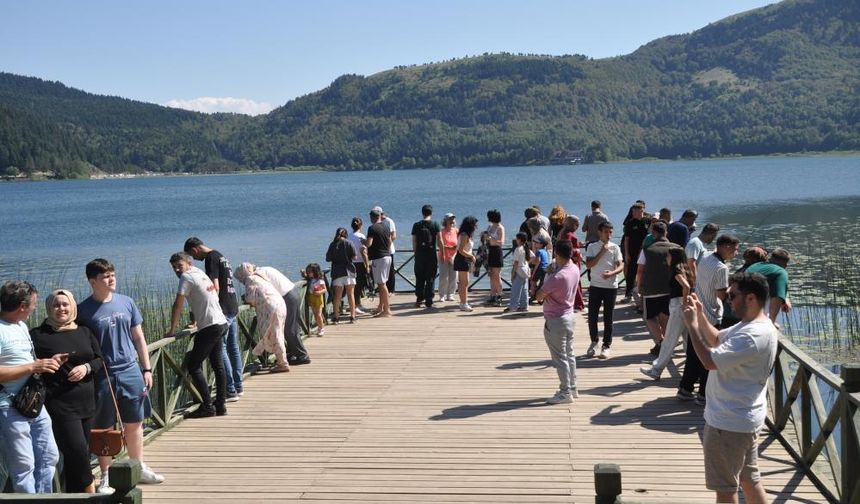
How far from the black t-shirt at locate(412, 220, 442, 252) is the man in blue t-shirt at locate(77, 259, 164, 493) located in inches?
301

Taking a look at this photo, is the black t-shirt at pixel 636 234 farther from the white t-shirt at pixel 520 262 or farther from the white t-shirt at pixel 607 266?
the white t-shirt at pixel 607 266

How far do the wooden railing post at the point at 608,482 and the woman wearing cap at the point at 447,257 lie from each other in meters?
10.2

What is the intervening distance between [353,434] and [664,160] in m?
192

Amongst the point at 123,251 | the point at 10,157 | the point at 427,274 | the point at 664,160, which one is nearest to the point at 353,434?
the point at 427,274

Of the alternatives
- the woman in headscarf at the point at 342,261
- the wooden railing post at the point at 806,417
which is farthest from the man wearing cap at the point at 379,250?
the wooden railing post at the point at 806,417

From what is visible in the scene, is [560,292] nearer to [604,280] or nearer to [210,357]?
[604,280]

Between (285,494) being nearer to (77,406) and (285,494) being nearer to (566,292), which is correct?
(77,406)

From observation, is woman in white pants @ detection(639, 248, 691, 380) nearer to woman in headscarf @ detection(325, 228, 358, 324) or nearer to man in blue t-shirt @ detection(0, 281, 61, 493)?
woman in headscarf @ detection(325, 228, 358, 324)

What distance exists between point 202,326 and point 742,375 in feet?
16.6

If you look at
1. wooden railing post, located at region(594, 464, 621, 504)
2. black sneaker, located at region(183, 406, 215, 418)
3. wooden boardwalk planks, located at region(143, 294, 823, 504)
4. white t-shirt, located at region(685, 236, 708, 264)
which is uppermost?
white t-shirt, located at region(685, 236, 708, 264)

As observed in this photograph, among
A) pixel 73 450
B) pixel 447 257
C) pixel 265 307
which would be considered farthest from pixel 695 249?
pixel 73 450

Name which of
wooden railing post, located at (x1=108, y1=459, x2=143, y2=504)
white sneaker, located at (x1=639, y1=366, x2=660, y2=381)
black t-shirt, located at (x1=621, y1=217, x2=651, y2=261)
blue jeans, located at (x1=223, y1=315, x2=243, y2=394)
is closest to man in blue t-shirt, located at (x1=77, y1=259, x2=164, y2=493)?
wooden railing post, located at (x1=108, y1=459, x2=143, y2=504)

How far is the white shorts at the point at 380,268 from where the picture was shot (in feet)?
45.0

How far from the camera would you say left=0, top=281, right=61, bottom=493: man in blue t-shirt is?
5.35m
